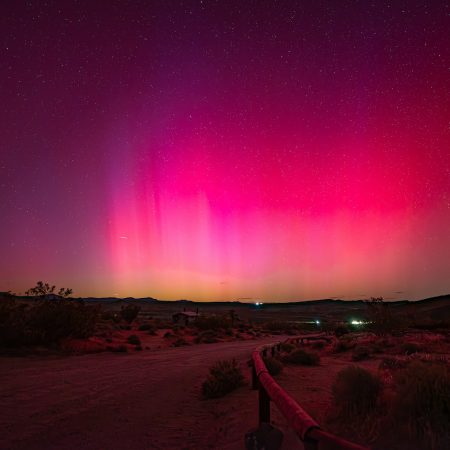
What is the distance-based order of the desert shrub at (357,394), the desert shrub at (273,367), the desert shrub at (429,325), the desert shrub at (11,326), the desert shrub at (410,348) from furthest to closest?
the desert shrub at (429,325) < the desert shrub at (11,326) < the desert shrub at (410,348) < the desert shrub at (273,367) < the desert shrub at (357,394)

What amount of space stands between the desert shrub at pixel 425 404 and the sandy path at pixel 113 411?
2.55 m

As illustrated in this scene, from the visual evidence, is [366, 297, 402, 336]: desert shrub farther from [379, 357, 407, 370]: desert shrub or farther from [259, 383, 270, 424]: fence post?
[259, 383, 270, 424]: fence post

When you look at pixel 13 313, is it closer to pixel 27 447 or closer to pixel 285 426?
pixel 27 447

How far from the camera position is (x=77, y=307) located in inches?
1048

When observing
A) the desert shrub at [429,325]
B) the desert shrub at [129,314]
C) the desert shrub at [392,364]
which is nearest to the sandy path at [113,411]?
the desert shrub at [392,364]

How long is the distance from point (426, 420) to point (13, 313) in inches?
910

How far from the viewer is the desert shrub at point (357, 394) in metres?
→ 6.85

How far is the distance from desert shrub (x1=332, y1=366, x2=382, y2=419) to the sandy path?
1809 mm

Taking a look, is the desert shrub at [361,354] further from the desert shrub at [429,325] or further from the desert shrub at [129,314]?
the desert shrub at [129,314]

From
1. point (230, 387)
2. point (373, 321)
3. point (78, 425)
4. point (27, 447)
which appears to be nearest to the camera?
point (27, 447)

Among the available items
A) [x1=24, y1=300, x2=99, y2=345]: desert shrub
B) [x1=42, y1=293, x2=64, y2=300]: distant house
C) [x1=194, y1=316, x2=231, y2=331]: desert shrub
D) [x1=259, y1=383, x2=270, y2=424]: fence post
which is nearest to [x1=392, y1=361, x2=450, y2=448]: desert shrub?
[x1=259, y1=383, x2=270, y2=424]: fence post

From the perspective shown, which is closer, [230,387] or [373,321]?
[230,387]

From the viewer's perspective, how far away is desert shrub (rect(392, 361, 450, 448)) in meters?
5.35

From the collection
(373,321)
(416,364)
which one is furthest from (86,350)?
(373,321)
